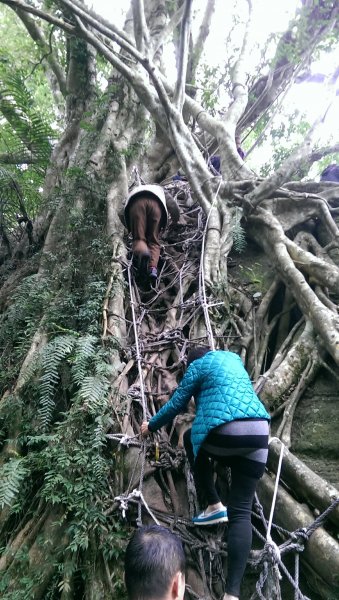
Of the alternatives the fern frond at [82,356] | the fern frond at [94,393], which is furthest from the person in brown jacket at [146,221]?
the fern frond at [94,393]

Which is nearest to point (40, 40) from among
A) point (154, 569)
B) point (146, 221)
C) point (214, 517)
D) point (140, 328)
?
point (146, 221)

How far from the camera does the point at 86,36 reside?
211 inches

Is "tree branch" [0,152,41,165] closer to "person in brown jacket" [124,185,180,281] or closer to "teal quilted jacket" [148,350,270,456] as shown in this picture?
"person in brown jacket" [124,185,180,281]

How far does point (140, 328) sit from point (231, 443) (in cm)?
189

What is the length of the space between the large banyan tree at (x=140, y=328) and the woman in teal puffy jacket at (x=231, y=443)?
0.52ft

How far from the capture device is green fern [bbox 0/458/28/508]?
2266 millimetres

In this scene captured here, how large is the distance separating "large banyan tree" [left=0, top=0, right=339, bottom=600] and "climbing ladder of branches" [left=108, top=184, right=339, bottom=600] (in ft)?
0.05

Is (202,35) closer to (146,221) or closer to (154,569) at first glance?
(146,221)

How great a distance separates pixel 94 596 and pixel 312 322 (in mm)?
2415

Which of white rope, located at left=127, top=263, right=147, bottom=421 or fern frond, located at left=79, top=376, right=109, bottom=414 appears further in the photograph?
white rope, located at left=127, top=263, right=147, bottom=421

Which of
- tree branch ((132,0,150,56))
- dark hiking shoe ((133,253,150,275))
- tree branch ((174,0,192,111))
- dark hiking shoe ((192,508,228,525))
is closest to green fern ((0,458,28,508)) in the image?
dark hiking shoe ((192,508,228,525))

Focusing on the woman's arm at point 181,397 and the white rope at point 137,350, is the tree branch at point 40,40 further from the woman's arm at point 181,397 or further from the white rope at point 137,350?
the woman's arm at point 181,397

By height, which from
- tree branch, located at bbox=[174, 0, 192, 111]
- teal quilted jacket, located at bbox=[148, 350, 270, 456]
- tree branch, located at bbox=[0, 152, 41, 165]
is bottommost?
teal quilted jacket, located at bbox=[148, 350, 270, 456]

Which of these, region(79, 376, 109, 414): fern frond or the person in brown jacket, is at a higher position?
the person in brown jacket
